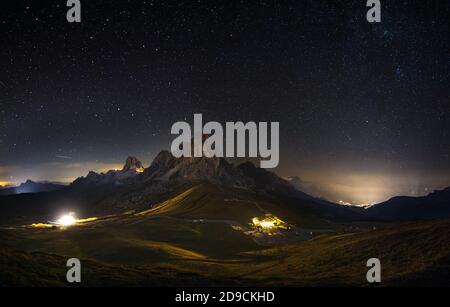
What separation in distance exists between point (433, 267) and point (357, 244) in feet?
86.1

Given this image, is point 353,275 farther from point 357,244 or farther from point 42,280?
point 42,280

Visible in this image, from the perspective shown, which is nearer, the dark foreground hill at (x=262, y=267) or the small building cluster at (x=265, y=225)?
the dark foreground hill at (x=262, y=267)

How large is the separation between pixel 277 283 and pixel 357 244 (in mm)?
32087

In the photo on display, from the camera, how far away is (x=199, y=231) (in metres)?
149

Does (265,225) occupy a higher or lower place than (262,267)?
higher

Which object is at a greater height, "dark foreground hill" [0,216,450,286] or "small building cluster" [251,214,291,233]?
"small building cluster" [251,214,291,233]

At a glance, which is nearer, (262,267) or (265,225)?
(262,267)

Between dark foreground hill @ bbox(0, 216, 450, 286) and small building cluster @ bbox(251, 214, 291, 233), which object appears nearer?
dark foreground hill @ bbox(0, 216, 450, 286)

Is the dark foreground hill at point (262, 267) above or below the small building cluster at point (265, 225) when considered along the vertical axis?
below

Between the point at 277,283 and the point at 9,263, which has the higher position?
the point at 9,263

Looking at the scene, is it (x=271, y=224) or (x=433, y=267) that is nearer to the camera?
(x=433, y=267)
